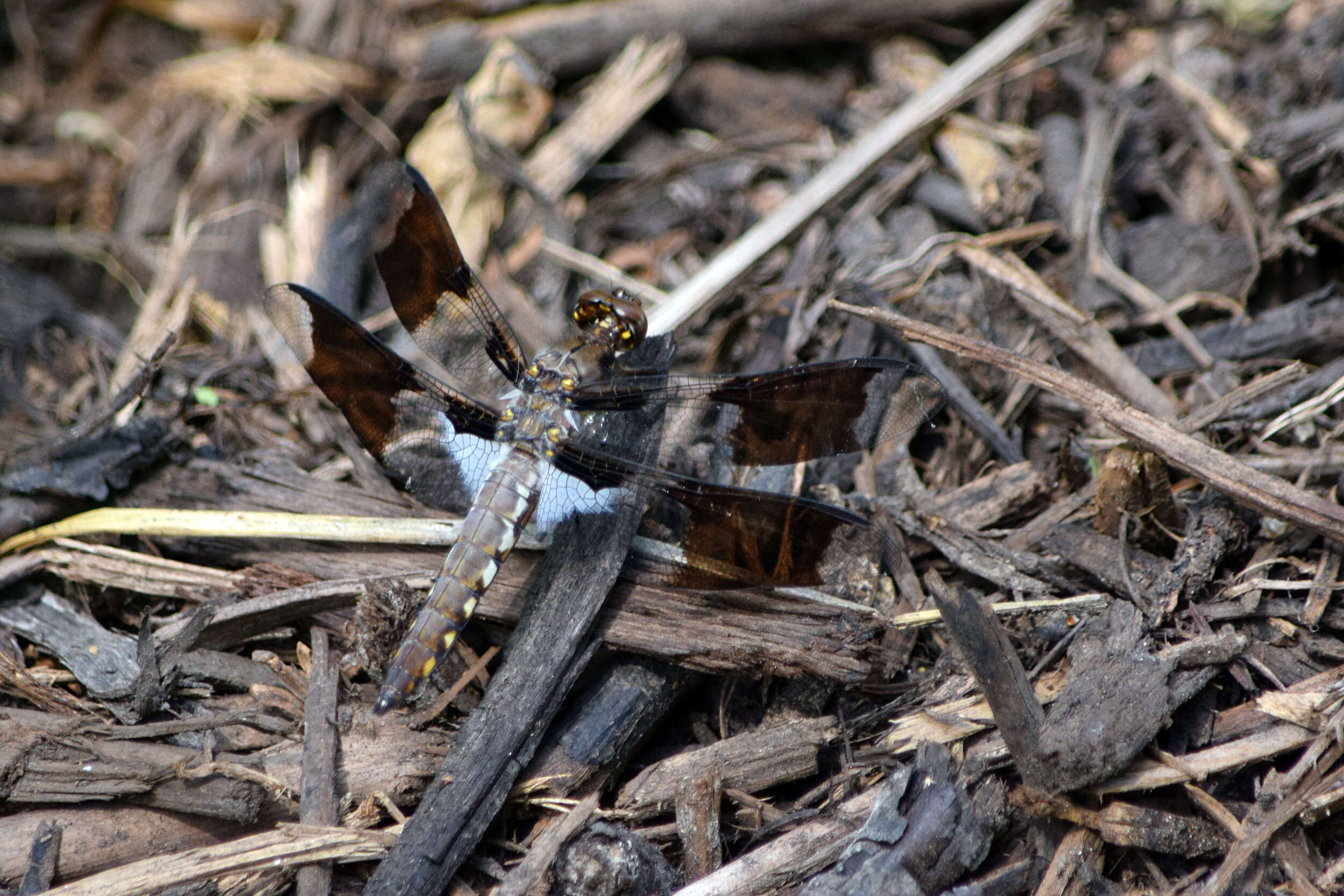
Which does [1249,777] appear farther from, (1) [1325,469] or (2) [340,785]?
(2) [340,785]

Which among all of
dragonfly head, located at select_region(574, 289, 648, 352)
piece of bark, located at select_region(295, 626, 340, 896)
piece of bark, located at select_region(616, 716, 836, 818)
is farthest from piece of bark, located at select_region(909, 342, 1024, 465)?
piece of bark, located at select_region(295, 626, 340, 896)

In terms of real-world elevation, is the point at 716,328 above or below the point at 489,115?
below

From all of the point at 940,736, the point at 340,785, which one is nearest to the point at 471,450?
the point at 340,785

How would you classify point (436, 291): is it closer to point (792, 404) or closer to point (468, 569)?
point (468, 569)

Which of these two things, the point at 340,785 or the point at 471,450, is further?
the point at 471,450

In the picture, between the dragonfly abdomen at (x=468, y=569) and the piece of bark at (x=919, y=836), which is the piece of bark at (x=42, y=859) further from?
the piece of bark at (x=919, y=836)

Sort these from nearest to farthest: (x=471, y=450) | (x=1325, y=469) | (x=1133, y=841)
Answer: (x=1133, y=841)
(x=1325, y=469)
(x=471, y=450)

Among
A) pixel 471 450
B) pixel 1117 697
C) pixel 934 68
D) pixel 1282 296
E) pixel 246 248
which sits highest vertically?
pixel 246 248
